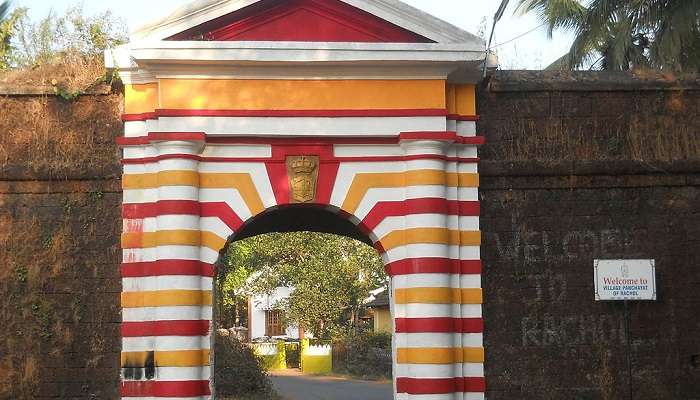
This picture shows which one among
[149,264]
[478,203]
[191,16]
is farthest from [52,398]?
[478,203]

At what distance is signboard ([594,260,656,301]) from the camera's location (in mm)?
10406

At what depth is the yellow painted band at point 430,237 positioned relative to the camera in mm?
9930

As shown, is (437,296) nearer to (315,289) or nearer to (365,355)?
(365,355)

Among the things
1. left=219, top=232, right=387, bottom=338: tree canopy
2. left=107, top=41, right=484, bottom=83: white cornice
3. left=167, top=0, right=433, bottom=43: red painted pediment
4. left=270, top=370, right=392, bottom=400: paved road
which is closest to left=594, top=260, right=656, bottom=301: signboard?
left=107, top=41, right=484, bottom=83: white cornice

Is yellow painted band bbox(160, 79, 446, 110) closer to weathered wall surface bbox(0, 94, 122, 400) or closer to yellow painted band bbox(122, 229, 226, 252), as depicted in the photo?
weathered wall surface bbox(0, 94, 122, 400)

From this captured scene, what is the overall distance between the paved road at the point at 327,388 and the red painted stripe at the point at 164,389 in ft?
43.9

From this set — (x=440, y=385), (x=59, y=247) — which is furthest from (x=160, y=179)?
(x=440, y=385)

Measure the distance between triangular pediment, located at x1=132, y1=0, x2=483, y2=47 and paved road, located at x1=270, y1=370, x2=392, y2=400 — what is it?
14.1 meters

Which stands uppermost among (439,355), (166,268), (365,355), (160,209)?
(160,209)

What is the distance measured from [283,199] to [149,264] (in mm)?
1687

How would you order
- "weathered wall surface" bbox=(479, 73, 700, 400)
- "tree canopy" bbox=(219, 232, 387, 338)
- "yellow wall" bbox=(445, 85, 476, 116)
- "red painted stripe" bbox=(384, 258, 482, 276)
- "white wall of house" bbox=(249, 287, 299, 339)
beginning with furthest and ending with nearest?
"white wall of house" bbox=(249, 287, 299, 339) < "tree canopy" bbox=(219, 232, 387, 338) < "yellow wall" bbox=(445, 85, 476, 116) < "weathered wall surface" bbox=(479, 73, 700, 400) < "red painted stripe" bbox=(384, 258, 482, 276)

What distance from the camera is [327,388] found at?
88.5 feet

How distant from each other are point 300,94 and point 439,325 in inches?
121

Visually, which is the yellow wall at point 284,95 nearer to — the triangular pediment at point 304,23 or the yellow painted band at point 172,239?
the triangular pediment at point 304,23
